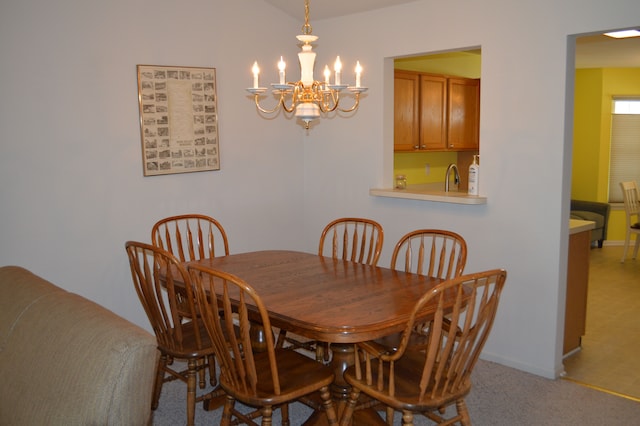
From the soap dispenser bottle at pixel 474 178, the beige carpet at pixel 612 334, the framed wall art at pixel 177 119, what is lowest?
the beige carpet at pixel 612 334

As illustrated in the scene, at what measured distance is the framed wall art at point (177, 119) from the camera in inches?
155

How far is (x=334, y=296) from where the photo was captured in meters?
2.71

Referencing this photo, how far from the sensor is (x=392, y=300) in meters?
2.63

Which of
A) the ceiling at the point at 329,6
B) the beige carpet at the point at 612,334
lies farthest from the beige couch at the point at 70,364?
the ceiling at the point at 329,6

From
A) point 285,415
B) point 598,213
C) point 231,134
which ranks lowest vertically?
point 285,415

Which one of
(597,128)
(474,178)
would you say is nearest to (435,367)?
(474,178)

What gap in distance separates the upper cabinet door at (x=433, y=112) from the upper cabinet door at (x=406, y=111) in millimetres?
74

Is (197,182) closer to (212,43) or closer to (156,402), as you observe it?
(212,43)

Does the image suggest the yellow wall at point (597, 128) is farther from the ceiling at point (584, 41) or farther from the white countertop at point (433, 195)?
the white countertop at point (433, 195)

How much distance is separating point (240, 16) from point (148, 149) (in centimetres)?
124

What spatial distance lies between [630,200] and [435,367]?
5.56 metres

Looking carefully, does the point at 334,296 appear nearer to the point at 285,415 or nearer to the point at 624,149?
the point at 285,415

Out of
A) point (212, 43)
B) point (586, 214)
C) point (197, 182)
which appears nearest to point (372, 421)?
point (197, 182)

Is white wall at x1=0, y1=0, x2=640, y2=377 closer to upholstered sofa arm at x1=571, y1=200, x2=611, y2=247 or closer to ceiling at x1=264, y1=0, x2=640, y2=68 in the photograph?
ceiling at x1=264, y1=0, x2=640, y2=68
